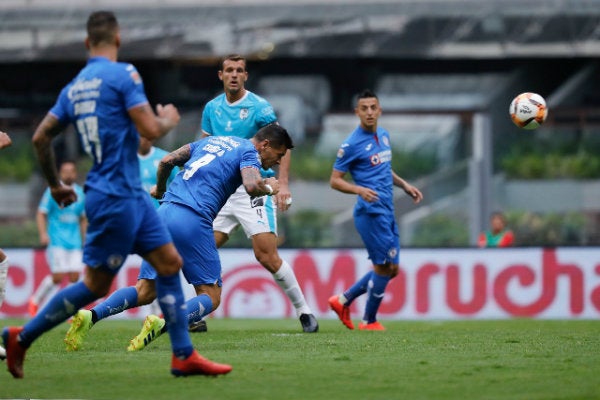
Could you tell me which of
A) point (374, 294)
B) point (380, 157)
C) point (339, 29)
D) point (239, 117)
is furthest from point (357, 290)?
point (339, 29)

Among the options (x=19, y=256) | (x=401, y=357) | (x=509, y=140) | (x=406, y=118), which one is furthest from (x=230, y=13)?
(x=401, y=357)

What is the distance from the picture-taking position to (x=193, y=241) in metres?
9.27

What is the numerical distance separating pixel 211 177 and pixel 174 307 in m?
1.82

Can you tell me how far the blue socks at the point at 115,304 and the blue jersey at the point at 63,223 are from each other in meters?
8.05

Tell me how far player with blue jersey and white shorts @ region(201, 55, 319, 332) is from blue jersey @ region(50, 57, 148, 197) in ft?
13.7

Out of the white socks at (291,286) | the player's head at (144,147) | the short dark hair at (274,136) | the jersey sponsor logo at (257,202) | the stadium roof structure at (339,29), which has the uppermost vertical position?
the stadium roof structure at (339,29)

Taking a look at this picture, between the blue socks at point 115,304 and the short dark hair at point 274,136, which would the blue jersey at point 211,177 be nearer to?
the short dark hair at point 274,136

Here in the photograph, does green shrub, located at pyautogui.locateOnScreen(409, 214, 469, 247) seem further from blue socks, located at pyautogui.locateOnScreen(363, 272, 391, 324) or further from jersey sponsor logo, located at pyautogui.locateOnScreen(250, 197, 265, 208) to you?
jersey sponsor logo, located at pyautogui.locateOnScreen(250, 197, 265, 208)

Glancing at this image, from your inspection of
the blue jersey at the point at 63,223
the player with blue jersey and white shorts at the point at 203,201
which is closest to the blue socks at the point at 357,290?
the player with blue jersey and white shorts at the point at 203,201

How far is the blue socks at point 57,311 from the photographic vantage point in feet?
24.7

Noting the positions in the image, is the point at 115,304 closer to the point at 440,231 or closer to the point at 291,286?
the point at 291,286

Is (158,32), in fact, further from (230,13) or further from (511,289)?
(511,289)

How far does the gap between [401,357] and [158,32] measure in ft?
58.2

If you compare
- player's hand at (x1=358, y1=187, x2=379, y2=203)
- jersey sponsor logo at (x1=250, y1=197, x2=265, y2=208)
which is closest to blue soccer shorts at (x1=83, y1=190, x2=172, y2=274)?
jersey sponsor logo at (x1=250, y1=197, x2=265, y2=208)
